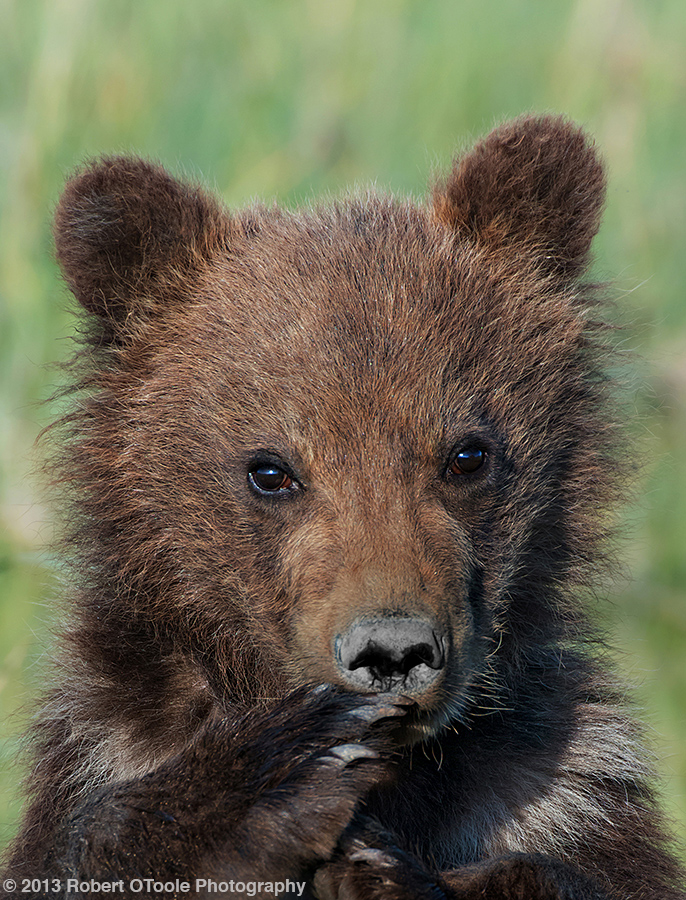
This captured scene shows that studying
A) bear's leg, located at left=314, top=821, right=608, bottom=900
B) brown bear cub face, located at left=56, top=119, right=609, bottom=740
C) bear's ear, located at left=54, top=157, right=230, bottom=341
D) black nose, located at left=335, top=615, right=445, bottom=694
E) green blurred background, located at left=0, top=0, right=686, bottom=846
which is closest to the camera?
black nose, located at left=335, top=615, right=445, bottom=694

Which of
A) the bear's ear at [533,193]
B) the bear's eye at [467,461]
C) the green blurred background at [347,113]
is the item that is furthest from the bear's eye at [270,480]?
the green blurred background at [347,113]

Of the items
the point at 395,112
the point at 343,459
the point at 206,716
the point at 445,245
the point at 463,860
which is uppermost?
the point at 395,112

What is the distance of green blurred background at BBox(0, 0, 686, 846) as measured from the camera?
7.67m

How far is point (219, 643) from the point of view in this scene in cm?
437

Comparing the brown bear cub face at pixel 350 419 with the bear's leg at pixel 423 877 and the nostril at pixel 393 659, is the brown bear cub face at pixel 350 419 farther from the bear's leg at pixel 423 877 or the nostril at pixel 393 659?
the bear's leg at pixel 423 877

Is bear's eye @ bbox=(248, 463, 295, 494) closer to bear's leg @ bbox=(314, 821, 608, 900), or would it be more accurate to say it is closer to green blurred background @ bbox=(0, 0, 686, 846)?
bear's leg @ bbox=(314, 821, 608, 900)

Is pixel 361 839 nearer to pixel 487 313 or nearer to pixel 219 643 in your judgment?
pixel 219 643

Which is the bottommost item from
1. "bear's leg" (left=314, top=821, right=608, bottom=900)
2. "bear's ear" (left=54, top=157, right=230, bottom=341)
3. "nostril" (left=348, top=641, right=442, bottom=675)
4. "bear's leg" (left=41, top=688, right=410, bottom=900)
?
"bear's leg" (left=314, top=821, right=608, bottom=900)

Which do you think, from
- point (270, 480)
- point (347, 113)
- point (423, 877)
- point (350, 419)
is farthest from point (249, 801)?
point (347, 113)

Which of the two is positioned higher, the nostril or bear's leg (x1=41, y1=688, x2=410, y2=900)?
the nostril

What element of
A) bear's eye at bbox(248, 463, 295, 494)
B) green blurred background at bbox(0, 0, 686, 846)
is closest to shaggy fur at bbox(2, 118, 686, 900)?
bear's eye at bbox(248, 463, 295, 494)

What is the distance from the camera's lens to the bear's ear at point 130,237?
4508mm

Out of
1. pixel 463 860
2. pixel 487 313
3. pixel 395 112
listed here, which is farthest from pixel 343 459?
pixel 395 112

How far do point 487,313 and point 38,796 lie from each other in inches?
104
